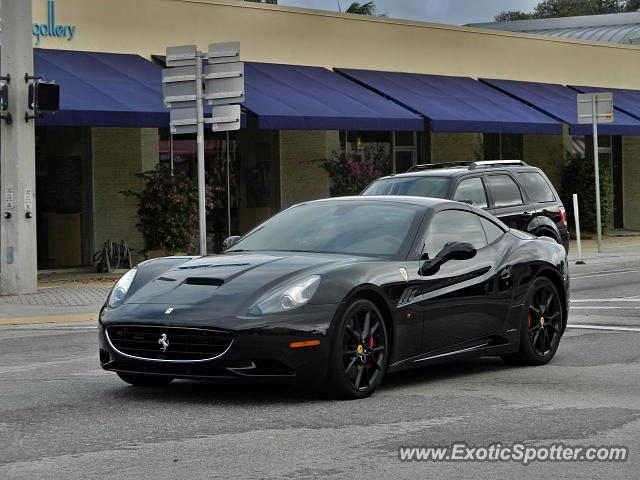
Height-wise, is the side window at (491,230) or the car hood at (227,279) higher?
the side window at (491,230)

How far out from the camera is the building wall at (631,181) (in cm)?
4009

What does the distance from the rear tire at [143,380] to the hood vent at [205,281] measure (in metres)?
0.67

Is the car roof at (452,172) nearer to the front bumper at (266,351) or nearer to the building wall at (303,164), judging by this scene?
the front bumper at (266,351)

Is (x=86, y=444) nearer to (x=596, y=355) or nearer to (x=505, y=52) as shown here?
(x=596, y=355)

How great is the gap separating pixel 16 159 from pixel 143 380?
10836mm

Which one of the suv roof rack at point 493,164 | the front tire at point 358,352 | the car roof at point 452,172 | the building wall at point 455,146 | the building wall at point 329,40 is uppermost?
the building wall at point 329,40

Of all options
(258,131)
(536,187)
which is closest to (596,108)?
(258,131)

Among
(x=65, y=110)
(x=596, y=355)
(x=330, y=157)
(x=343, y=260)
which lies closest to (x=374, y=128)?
(x=330, y=157)

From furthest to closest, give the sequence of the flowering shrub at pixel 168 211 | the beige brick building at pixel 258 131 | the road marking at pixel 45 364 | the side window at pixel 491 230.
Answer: the beige brick building at pixel 258 131, the flowering shrub at pixel 168 211, the road marking at pixel 45 364, the side window at pixel 491 230

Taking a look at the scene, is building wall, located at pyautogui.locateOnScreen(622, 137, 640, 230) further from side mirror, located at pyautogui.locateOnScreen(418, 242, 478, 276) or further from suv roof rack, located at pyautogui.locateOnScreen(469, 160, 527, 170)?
side mirror, located at pyautogui.locateOnScreen(418, 242, 478, 276)

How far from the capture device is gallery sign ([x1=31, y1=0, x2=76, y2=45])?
23.6 metres

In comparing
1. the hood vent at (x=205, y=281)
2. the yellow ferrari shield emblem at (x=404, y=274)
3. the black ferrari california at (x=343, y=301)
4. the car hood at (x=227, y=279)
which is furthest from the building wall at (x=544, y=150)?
the hood vent at (x=205, y=281)

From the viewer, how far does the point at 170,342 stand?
27.5 feet

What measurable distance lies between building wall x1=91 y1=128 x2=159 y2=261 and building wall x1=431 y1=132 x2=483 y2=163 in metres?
11.0
